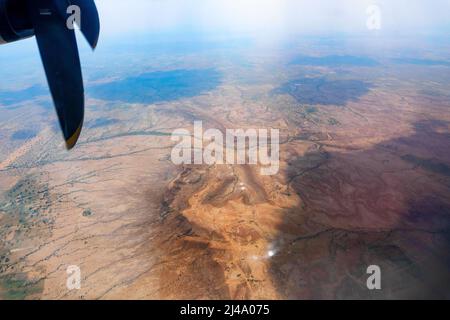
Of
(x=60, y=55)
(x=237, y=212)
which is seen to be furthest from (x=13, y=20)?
(x=237, y=212)

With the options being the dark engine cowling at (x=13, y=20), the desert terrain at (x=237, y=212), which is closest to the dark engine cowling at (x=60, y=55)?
the dark engine cowling at (x=13, y=20)

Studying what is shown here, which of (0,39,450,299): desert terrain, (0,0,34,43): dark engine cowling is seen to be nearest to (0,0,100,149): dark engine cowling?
(0,0,34,43): dark engine cowling

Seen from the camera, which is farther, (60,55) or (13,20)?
(13,20)

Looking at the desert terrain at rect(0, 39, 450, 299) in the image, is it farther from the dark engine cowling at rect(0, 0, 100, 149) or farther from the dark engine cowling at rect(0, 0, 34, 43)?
the dark engine cowling at rect(0, 0, 34, 43)

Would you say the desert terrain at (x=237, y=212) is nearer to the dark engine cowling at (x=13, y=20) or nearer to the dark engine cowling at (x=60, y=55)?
the dark engine cowling at (x=60, y=55)

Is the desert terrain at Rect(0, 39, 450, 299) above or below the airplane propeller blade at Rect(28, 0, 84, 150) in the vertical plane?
below

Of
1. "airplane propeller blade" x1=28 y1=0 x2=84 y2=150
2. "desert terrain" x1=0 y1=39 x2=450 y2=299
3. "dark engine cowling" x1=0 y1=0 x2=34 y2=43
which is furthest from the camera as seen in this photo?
"desert terrain" x1=0 y1=39 x2=450 y2=299

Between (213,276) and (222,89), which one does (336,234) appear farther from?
(222,89)

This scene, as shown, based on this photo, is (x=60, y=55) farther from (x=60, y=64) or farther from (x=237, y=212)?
(x=237, y=212)

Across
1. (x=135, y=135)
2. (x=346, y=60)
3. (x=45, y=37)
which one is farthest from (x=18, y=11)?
(x=346, y=60)
